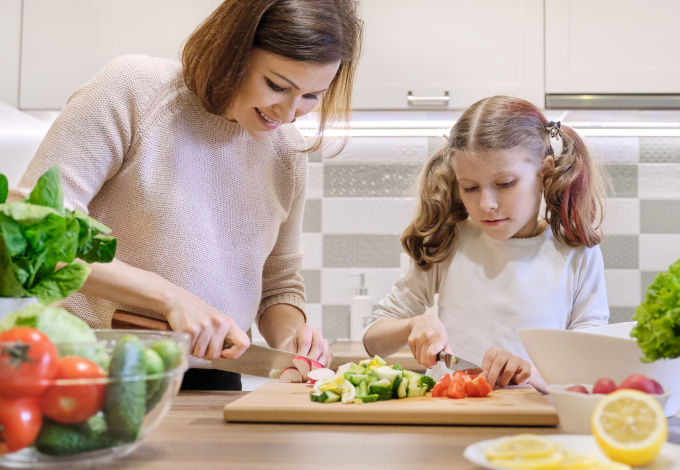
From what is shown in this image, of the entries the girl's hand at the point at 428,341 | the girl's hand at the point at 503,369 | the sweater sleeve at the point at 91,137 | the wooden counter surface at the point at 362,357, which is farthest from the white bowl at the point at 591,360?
the wooden counter surface at the point at 362,357

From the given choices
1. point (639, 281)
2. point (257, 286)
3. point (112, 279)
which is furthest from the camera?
point (639, 281)

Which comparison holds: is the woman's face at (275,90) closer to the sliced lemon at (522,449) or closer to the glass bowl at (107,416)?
the glass bowl at (107,416)

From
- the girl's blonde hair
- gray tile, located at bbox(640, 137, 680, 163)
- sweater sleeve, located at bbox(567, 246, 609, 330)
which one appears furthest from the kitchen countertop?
gray tile, located at bbox(640, 137, 680, 163)

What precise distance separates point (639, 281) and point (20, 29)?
2.44 meters

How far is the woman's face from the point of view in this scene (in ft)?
3.91

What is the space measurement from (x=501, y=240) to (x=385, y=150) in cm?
114

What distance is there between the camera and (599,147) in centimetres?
254

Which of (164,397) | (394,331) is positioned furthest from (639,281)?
(164,397)

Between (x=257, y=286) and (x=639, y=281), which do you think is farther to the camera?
(x=639, y=281)

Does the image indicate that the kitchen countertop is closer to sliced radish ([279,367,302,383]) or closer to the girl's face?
sliced radish ([279,367,302,383])

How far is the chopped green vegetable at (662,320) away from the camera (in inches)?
26.8

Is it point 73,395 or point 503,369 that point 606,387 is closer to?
point 503,369

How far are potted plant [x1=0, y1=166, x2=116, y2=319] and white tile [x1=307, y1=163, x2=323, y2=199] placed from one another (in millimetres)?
1892

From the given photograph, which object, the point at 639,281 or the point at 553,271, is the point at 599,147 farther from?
the point at 553,271
